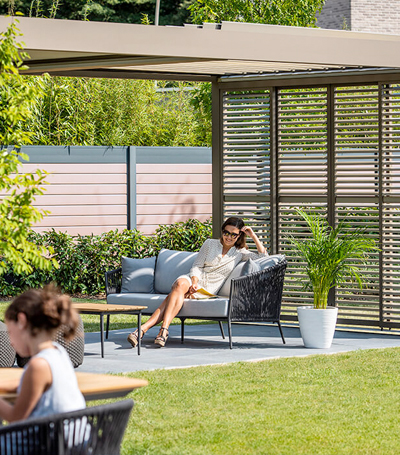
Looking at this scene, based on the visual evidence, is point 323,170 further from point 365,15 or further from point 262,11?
point 365,15

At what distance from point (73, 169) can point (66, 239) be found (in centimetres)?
107

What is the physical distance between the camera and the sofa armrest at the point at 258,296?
340 inches

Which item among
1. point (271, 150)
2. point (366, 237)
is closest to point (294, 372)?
point (366, 237)

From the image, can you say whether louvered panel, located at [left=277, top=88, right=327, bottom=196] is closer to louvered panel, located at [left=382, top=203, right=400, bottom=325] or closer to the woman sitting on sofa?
louvered panel, located at [left=382, top=203, right=400, bottom=325]

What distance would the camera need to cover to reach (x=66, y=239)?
1288 cm

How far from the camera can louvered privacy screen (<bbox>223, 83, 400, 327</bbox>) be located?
950cm

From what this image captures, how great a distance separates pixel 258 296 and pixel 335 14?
1623 centimetres

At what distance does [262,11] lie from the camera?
44.0 ft

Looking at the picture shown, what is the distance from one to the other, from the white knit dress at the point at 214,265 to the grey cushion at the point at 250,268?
145 mm

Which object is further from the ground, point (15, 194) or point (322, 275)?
point (15, 194)

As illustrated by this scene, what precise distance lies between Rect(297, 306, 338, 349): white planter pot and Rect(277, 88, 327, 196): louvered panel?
1.71 metres

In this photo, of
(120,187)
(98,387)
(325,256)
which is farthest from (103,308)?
(120,187)

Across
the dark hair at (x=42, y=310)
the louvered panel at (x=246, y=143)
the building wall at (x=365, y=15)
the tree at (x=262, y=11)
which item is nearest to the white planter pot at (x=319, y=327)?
the louvered panel at (x=246, y=143)

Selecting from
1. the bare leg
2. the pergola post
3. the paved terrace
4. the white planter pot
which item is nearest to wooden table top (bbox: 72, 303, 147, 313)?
the paved terrace
